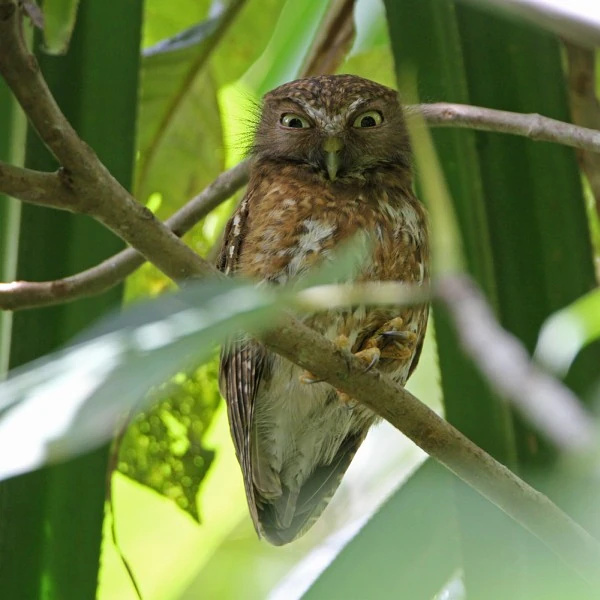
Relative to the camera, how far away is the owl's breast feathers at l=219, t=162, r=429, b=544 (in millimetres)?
2529

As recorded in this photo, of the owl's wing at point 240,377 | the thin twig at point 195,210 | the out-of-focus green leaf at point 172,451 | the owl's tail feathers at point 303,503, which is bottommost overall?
the owl's tail feathers at point 303,503

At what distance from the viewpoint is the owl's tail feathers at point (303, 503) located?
2.75 m

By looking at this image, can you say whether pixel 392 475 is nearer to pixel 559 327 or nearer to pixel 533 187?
pixel 533 187

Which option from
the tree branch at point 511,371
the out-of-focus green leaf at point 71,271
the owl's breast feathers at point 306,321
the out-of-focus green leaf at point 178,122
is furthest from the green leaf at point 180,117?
the tree branch at point 511,371

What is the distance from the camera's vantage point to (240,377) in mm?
2568

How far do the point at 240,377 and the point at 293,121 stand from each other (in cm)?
78

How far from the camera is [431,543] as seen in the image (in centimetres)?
181

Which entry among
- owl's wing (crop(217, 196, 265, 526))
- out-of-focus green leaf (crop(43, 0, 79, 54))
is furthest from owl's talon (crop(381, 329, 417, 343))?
out-of-focus green leaf (crop(43, 0, 79, 54))

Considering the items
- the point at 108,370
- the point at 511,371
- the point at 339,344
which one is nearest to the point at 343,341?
the point at 339,344

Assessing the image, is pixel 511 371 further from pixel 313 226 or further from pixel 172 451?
pixel 172 451

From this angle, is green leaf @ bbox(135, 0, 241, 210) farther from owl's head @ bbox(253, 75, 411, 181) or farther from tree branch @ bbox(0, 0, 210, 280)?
tree branch @ bbox(0, 0, 210, 280)

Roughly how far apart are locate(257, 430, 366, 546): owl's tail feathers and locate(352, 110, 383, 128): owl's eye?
2.82ft

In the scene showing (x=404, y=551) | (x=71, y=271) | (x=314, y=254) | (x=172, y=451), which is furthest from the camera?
(x=172, y=451)

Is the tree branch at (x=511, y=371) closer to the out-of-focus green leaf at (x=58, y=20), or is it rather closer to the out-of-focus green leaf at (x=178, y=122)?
the out-of-focus green leaf at (x=58, y=20)
